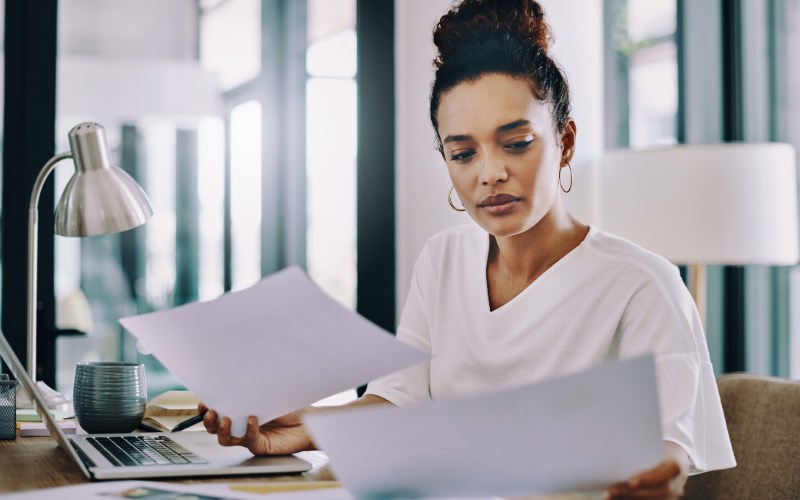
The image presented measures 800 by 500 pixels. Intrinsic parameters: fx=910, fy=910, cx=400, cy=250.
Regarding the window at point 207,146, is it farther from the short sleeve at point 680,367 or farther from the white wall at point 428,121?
the short sleeve at point 680,367

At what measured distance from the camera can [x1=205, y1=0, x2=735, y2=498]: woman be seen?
1182mm

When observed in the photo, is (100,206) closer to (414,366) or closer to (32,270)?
(32,270)

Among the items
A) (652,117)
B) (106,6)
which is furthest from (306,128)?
(652,117)

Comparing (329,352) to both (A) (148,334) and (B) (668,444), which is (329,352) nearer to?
(A) (148,334)

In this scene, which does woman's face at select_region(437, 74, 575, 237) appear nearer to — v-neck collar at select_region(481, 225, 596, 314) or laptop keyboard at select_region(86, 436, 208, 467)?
v-neck collar at select_region(481, 225, 596, 314)

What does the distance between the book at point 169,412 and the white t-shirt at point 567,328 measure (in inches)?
12.1

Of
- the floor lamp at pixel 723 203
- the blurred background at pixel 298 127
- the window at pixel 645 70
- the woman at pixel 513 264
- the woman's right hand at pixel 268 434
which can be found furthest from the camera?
the window at pixel 645 70

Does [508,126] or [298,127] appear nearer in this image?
[508,126]

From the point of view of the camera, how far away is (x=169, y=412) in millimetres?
1460

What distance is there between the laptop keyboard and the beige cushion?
2.78ft

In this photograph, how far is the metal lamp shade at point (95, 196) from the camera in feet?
4.26

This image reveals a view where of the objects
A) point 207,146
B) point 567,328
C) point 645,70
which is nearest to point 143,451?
point 567,328

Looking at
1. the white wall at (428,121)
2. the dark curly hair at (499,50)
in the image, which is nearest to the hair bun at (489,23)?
the dark curly hair at (499,50)

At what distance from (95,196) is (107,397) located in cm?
29
